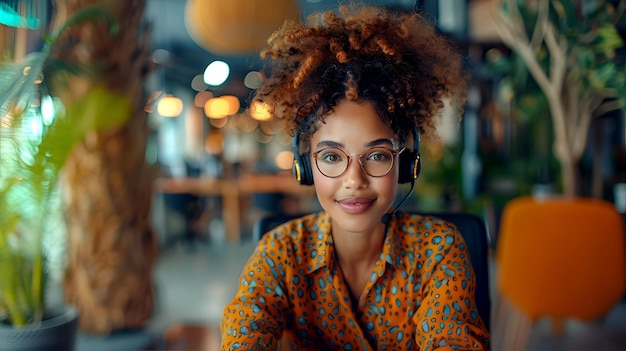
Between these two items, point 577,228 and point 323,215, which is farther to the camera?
point 577,228

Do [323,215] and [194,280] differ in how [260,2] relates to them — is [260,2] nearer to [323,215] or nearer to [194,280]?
[323,215]

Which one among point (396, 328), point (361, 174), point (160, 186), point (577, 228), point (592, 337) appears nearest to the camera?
point (361, 174)

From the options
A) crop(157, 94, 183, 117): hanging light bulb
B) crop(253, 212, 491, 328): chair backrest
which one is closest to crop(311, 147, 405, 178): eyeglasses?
crop(253, 212, 491, 328): chair backrest

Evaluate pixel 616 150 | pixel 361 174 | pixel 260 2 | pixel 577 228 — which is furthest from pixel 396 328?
pixel 616 150

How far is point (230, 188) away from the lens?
8.92 m

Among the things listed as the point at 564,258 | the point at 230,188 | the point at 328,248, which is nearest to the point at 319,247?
the point at 328,248

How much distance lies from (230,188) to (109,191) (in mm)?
5492

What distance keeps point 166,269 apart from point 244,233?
2.88 m

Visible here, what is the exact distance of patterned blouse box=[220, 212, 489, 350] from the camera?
888mm

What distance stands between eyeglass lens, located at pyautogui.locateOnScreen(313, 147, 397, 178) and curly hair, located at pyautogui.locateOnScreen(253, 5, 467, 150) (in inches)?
1.7

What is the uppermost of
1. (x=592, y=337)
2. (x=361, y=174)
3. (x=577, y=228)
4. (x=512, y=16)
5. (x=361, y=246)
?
(x=512, y=16)

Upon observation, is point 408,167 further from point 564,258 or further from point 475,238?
point 564,258

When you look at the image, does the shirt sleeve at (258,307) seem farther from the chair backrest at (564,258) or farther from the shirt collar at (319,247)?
the chair backrest at (564,258)

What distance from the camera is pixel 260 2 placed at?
3.40 metres
